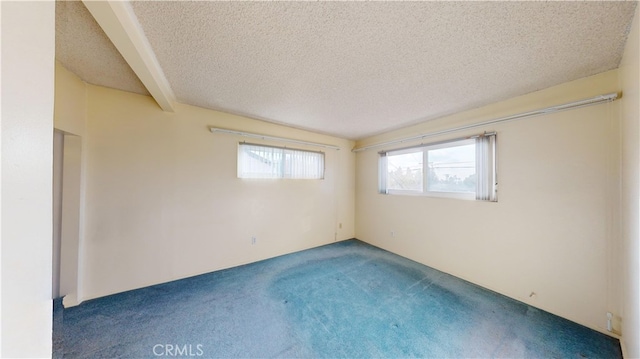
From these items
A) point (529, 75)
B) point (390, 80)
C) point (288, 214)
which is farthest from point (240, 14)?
point (288, 214)

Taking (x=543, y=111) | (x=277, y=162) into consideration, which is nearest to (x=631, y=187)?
(x=543, y=111)

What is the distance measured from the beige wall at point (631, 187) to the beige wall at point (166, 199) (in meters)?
3.48

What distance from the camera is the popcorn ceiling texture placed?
1292 mm

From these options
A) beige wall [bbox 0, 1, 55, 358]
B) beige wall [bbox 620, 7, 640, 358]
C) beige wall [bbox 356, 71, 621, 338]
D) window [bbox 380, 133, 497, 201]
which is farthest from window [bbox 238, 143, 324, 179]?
beige wall [bbox 620, 7, 640, 358]

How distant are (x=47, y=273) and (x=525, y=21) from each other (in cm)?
262

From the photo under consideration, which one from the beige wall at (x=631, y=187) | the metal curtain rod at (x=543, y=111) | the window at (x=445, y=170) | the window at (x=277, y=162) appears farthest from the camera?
the window at (x=277, y=162)

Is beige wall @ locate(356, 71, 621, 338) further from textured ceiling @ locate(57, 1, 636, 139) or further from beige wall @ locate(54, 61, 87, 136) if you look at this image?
beige wall @ locate(54, 61, 87, 136)

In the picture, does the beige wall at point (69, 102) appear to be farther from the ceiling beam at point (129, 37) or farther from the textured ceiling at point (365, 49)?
the ceiling beam at point (129, 37)

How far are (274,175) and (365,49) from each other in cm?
240

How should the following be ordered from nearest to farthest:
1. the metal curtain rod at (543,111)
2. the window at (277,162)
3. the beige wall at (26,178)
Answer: the beige wall at (26,178), the metal curtain rod at (543,111), the window at (277,162)

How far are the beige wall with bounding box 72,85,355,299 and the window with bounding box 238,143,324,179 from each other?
4.9 inches

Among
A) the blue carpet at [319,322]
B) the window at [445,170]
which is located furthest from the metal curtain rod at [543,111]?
the blue carpet at [319,322]

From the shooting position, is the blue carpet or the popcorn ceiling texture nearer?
the popcorn ceiling texture

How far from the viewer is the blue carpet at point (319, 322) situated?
1.58 metres
